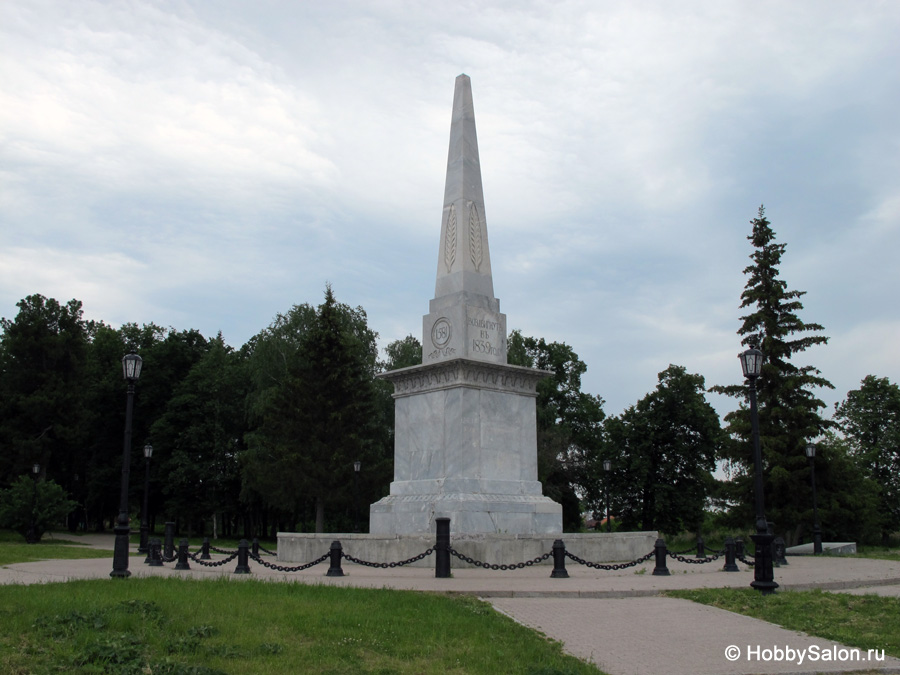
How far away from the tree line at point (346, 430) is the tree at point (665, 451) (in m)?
0.10

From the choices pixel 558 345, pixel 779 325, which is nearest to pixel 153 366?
pixel 558 345

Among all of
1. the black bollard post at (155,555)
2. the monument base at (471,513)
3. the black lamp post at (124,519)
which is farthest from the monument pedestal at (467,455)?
the black lamp post at (124,519)

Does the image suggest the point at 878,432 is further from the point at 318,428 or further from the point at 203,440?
the point at 203,440

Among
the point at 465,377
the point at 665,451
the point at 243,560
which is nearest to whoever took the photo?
the point at 243,560

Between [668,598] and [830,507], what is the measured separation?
26299 mm

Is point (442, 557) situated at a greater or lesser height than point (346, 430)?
lesser

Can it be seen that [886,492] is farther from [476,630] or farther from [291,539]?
[476,630]

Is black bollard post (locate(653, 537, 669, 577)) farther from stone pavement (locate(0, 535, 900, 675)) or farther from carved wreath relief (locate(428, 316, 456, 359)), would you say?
carved wreath relief (locate(428, 316, 456, 359))

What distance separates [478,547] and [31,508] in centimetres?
3087

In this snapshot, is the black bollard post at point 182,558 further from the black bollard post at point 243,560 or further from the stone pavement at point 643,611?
the black bollard post at point 243,560

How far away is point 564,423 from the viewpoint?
5628 centimetres

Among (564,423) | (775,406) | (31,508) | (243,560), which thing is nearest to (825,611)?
(243,560)

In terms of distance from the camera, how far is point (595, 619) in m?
11.1

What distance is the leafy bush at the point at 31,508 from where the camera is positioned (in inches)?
1582
